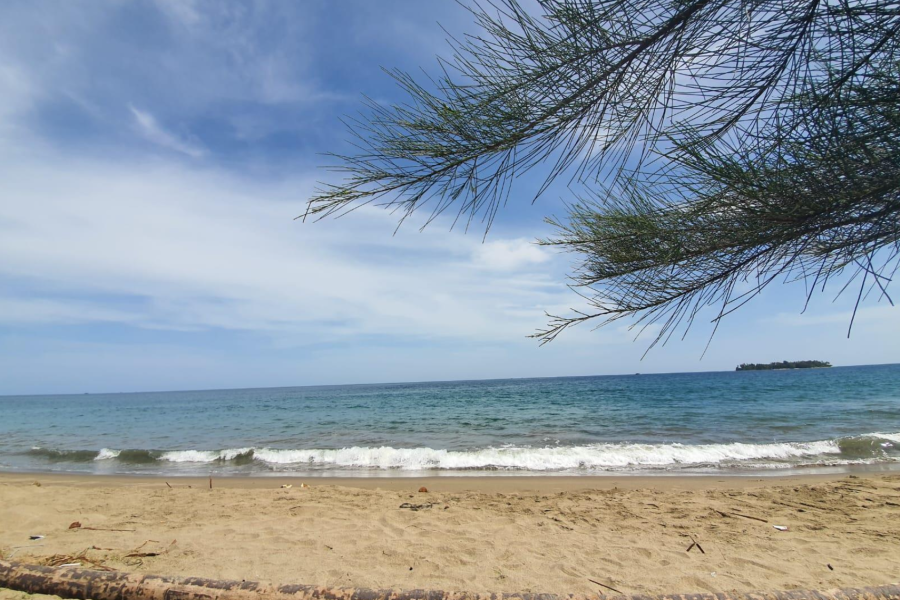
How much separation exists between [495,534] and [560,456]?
5.98 m

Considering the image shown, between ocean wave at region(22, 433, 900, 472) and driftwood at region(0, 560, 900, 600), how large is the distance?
8.53 m

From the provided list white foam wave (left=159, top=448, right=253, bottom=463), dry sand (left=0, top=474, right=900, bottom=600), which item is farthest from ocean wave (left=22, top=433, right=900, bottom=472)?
dry sand (left=0, top=474, right=900, bottom=600)

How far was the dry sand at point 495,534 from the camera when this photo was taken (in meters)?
3.50

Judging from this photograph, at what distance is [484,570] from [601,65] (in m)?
3.48

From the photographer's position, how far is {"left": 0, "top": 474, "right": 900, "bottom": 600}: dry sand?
11.5ft

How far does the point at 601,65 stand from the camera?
1783mm

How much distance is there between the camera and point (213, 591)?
→ 132 cm

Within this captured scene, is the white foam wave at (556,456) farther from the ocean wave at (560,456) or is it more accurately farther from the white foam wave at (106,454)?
the white foam wave at (106,454)

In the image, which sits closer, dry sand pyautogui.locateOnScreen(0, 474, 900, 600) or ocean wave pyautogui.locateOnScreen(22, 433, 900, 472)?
dry sand pyautogui.locateOnScreen(0, 474, 900, 600)

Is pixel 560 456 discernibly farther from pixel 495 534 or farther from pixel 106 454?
pixel 106 454

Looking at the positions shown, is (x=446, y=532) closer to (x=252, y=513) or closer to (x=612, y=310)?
(x=252, y=513)

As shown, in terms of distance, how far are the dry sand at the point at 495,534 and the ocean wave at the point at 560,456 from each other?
2.18 metres

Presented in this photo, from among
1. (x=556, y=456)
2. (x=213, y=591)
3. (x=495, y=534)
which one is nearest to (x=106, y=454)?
(x=556, y=456)

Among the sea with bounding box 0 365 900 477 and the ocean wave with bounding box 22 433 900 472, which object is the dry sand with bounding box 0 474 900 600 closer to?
the ocean wave with bounding box 22 433 900 472
